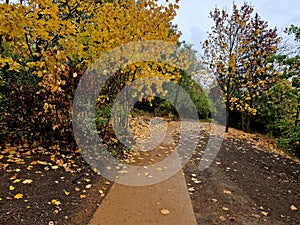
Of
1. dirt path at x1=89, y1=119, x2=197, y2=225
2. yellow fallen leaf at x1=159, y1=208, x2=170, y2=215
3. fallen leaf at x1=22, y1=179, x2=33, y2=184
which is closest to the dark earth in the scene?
fallen leaf at x1=22, y1=179, x2=33, y2=184

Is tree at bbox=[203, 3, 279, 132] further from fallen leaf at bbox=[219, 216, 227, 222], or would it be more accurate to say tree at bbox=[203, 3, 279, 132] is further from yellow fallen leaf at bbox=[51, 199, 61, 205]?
yellow fallen leaf at bbox=[51, 199, 61, 205]

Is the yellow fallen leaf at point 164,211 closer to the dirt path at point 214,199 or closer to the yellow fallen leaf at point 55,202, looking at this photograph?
the dirt path at point 214,199

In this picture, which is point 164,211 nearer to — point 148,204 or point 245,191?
point 148,204

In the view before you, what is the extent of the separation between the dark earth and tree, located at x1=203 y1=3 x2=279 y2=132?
6.22 metres

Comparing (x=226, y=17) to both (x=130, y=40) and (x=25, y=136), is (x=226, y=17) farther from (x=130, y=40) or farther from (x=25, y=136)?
(x=25, y=136)

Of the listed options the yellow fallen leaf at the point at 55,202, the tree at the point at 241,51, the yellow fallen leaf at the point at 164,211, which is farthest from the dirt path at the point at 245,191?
the tree at the point at 241,51

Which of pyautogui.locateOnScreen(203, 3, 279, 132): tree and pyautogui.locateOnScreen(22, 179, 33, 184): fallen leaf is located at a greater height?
pyautogui.locateOnScreen(203, 3, 279, 132): tree

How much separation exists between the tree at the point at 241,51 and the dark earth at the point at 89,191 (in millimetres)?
6224

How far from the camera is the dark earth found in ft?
8.91

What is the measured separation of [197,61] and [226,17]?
4306 millimetres

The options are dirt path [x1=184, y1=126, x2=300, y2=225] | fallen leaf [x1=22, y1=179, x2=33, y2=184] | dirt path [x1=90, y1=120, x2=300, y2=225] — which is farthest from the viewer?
fallen leaf [x1=22, y1=179, x2=33, y2=184]

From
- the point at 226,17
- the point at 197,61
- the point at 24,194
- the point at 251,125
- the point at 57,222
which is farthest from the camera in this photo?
the point at 197,61

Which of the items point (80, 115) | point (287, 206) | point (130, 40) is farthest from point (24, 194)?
point (287, 206)

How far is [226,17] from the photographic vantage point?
34.3 ft
